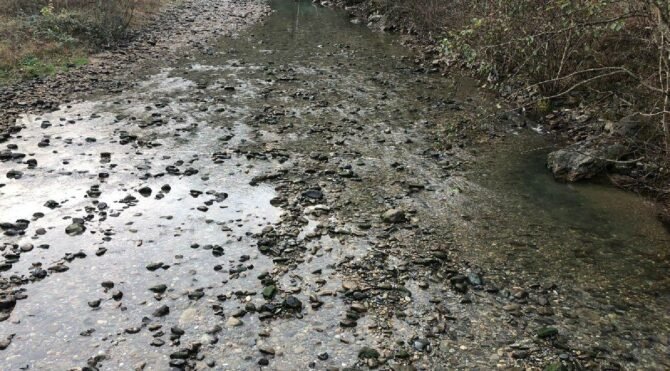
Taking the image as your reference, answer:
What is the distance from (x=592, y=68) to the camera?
1220 cm

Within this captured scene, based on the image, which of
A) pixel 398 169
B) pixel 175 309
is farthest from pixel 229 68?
pixel 175 309

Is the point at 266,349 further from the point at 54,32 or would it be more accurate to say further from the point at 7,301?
the point at 54,32

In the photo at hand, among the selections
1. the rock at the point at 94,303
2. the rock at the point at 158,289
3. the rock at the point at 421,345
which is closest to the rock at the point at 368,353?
the rock at the point at 421,345

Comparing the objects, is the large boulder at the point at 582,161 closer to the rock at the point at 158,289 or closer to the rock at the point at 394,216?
the rock at the point at 394,216

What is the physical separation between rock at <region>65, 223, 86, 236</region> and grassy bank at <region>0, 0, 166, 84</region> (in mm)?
10987

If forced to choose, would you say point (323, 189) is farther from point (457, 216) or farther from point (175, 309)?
point (175, 309)

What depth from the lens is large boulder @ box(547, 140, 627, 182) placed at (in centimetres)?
1189

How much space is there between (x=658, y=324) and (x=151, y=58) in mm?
20932

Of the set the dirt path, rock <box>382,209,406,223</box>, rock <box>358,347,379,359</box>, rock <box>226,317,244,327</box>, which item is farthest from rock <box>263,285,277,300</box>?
rock <box>382,209,406,223</box>

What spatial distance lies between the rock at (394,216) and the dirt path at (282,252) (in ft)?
0.14

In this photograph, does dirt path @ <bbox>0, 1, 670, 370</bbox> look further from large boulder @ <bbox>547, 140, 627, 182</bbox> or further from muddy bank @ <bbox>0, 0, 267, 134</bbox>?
large boulder @ <bbox>547, 140, 627, 182</bbox>

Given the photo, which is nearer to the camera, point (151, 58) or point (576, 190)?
point (576, 190)

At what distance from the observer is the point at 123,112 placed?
15570 mm

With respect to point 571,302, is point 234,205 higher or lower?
lower
